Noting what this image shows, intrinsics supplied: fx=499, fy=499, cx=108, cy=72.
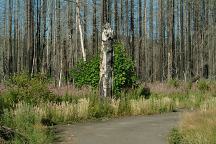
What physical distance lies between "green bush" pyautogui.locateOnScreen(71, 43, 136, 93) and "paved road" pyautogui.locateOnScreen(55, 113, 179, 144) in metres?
5.77

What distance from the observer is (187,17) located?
72625mm

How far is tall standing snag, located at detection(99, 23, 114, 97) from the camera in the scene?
20.5 meters

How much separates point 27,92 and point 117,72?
6786mm

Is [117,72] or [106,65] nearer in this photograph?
[106,65]

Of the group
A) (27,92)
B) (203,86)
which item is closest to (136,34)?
(203,86)

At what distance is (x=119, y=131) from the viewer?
1426 cm

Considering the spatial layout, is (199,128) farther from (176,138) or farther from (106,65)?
(106,65)

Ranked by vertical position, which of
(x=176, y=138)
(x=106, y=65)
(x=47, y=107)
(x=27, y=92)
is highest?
(x=106, y=65)

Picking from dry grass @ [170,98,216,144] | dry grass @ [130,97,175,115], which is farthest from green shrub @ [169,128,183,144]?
dry grass @ [130,97,175,115]

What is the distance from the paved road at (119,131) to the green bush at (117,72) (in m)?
5.77

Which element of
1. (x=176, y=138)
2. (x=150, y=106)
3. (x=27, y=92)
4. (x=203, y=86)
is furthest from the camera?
(x=203, y=86)

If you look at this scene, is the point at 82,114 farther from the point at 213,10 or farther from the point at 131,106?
the point at 213,10

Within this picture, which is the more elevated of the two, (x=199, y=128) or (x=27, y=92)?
(x=27, y=92)

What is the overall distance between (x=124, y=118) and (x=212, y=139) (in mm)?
7430
